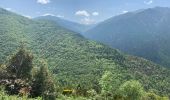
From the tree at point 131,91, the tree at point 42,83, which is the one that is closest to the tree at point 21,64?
the tree at point 42,83

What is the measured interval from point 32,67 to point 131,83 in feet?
163

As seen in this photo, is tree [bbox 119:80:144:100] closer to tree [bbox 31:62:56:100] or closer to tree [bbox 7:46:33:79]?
tree [bbox 7:46:33:79]

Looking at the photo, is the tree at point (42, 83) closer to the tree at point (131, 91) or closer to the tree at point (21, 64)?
the tree at point (21, 64)

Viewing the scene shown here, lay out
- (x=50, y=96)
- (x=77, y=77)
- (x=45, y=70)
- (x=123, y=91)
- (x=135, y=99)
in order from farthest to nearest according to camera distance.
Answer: (x=77, y=77) → (x=123, y=91) → (x=135, y=99) → (x=45, y=70) → (x=50, y=96)

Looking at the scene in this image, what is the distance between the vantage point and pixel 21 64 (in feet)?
149

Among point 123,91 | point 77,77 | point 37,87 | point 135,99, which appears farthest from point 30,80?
point 77,77

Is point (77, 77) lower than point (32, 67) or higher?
lower

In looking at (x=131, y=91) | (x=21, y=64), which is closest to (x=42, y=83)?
(x=21, y=64)

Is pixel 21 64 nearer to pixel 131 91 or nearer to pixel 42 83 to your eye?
pixel 42 83

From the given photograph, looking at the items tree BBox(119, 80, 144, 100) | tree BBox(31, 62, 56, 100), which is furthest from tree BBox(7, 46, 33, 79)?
tree BBox(119, 80, 144, 100)

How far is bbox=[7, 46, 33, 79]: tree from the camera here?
44.4 meters

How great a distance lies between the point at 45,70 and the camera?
44.1 m

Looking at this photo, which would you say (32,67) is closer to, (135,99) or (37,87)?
(37,87)

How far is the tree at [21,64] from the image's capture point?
1748 inches
